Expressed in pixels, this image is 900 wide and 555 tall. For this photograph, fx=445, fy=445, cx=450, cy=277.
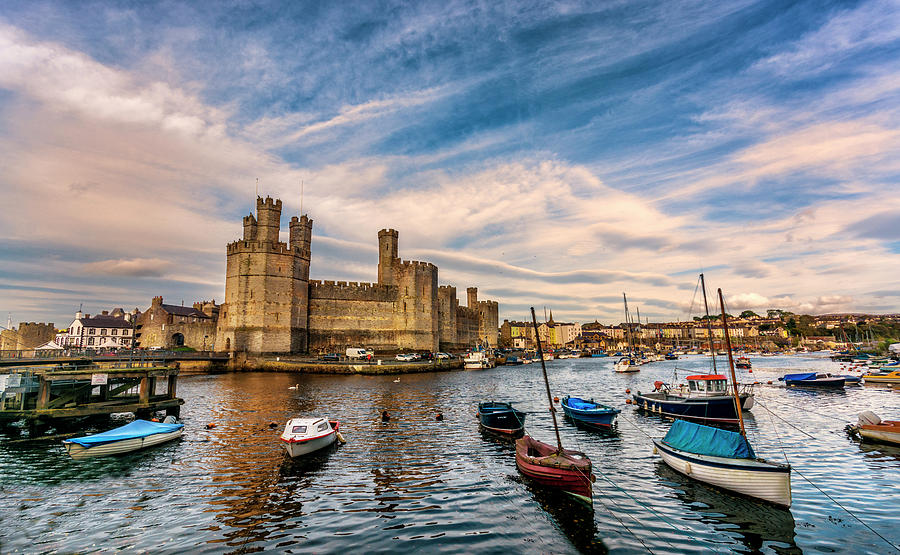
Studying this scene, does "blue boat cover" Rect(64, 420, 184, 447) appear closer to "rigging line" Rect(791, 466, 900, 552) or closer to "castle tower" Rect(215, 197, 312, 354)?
"rigging line" Rect(791, 466, 900, 552)

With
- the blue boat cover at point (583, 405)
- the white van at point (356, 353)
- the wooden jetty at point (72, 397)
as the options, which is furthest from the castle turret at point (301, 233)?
the blue boat cover at point (583, 405)

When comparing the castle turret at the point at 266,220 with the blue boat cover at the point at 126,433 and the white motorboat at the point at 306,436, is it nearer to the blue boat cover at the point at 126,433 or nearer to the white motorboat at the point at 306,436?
the blue boat cover at the point at 126,433

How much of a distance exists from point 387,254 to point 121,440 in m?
57.7

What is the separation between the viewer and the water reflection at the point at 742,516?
378 inches

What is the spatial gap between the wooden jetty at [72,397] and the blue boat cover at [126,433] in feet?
14.1

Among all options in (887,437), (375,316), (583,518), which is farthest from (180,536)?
(375,316)

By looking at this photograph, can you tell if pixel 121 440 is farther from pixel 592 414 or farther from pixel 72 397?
pixel 592 414

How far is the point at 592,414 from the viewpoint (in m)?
21.3

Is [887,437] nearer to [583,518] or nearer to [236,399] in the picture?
[583,518]

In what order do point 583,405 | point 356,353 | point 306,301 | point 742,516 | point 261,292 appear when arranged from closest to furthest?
point 742,516, point 583,405, point 261,292, point 356,353, point 306,301

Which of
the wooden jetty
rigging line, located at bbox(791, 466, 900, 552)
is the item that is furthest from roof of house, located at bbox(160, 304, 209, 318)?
rigging line, located at bbox(791, 466, 900, 552)

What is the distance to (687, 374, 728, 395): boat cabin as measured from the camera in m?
22.7

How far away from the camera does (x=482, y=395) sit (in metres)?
35.0

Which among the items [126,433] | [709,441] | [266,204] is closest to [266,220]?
[266,204]
